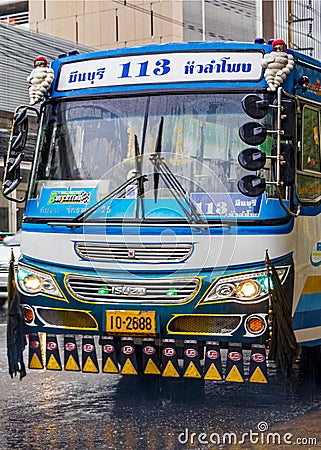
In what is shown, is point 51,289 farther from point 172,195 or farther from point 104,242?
point 172,195

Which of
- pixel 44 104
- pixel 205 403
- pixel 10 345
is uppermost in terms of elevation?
pixel 44 104

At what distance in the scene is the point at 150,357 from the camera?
9188 mm

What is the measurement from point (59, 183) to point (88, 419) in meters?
2.19

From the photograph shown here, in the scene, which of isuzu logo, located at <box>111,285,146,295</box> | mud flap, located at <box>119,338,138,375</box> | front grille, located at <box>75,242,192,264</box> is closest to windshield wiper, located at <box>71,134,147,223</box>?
front grille, located at <box>75,242,192,264</box>

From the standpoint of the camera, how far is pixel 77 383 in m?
11.0

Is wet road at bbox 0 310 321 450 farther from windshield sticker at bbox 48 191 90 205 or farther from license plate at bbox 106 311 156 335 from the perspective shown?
windshield sticker at bbox 48 191 90 205

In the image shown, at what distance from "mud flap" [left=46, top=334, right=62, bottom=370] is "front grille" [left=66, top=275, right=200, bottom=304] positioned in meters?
0.50

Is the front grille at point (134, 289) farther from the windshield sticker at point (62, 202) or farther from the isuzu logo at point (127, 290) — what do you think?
the windshield sticker at point (62, 202)

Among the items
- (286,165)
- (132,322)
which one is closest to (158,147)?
(286,165)

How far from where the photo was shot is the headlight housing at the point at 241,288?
29.2ft

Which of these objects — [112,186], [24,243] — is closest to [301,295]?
[112,186]

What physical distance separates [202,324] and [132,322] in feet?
2.00

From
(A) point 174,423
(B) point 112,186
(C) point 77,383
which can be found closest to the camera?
(A) point 174,423

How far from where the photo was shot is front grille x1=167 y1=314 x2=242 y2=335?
8.96 metres
